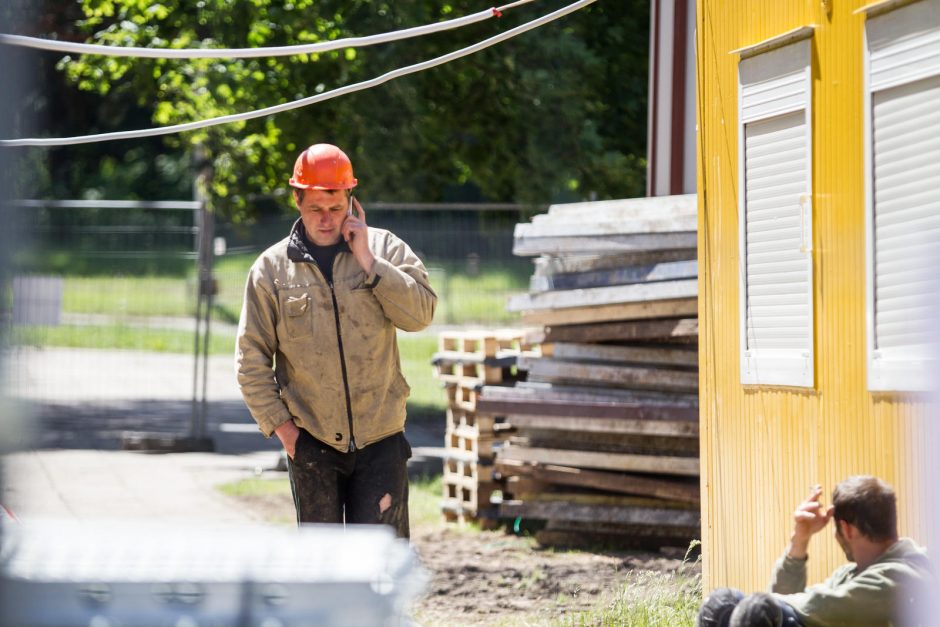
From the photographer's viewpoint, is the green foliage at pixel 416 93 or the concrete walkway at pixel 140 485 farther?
the green foliage at pixel 416 93

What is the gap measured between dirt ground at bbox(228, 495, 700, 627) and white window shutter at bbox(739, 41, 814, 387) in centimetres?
155

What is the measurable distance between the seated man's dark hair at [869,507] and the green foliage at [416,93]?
33.4 feet

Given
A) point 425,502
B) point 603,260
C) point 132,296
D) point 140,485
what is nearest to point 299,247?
point 603,260

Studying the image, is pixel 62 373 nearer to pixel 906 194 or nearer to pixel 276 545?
pixel 906 194

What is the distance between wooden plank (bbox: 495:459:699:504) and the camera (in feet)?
30.3

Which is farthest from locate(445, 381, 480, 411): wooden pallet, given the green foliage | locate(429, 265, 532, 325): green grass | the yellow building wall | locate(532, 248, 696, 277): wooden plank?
locate(429, 265, 532, 325): green grass

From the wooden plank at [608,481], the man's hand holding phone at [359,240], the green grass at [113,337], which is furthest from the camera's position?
the green grass at [113,337]

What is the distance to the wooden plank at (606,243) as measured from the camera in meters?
8.93

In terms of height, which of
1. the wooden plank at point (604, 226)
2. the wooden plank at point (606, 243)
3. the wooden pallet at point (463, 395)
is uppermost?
the wooden plank at point (604, 226)

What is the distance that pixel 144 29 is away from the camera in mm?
15352

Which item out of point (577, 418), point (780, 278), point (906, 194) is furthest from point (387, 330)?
point (577, 418)

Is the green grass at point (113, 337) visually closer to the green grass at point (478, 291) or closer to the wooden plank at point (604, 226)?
the green grass at point (478, 291)

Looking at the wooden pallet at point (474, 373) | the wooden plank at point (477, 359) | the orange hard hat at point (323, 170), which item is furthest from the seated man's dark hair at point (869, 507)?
the wooden pallet at point (474, 373)

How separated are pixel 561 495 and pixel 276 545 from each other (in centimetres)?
758
